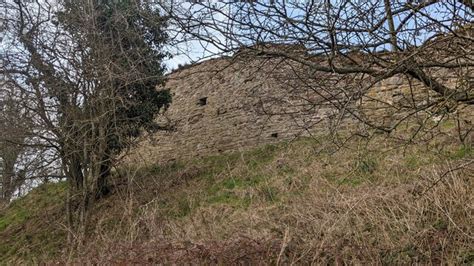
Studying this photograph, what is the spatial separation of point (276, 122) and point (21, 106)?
531cm

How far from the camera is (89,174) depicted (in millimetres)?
8273

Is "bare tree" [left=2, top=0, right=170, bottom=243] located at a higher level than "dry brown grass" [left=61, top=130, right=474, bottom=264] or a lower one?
higher

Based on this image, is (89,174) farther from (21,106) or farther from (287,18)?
(287,18)

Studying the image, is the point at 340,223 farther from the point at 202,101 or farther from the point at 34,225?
the point at 202,101

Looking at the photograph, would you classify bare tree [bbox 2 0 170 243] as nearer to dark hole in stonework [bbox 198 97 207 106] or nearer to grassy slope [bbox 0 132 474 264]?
grassy slope [bbox 0 132 474 264]

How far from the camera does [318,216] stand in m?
4.88

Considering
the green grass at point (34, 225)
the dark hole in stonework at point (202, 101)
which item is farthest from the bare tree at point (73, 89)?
the dark hole in stonework at point (202, 101)

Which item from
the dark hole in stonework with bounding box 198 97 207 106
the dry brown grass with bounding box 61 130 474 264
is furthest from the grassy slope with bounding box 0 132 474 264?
the dark hole in stonework with bounding box 198 97 207 106

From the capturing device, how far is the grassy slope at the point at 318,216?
162 inches

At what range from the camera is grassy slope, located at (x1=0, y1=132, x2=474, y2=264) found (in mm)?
4109

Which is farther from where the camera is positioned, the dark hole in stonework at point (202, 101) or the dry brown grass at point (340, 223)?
the dark hole in stonework at point (202, 101)

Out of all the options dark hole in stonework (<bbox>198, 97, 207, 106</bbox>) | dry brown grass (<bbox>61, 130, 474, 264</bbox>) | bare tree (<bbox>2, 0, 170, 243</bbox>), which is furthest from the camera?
dark hole in stonework (<bbox>198, 97, 207, 106</bbox>)

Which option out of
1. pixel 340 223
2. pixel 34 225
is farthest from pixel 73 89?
pixel 340 223

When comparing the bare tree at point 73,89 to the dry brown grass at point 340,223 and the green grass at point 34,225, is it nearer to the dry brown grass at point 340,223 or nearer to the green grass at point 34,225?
the green grass at point 34,225
